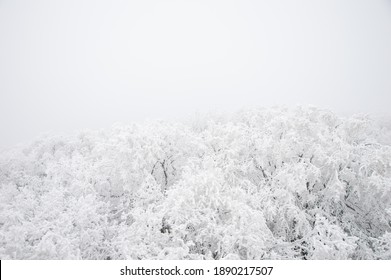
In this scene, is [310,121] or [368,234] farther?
[310,121]

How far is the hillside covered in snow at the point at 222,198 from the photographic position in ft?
23.4

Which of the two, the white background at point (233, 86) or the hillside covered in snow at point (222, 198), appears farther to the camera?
the white background at point (233, 86)

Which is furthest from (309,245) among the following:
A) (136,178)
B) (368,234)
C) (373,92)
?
(373,92)

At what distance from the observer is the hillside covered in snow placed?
7125 mm

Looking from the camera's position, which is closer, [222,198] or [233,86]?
[222,198]

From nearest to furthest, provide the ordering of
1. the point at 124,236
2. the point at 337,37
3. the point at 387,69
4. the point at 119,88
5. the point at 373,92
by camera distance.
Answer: the point at 124,236
the point at 373,92
the point at 387,69
the point at 337,37
the point at 119,88

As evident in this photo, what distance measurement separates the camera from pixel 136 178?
9430mm

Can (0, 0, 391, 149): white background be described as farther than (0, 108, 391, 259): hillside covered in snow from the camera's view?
Yes

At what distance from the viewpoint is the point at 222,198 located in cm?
766

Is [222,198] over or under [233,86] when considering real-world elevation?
under
